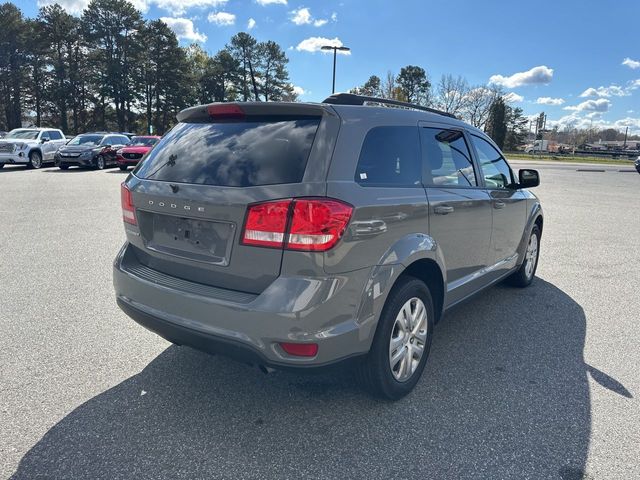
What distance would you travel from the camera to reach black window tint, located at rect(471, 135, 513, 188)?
3.98m

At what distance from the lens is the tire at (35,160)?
21.2 meters

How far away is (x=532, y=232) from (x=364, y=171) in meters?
3.45

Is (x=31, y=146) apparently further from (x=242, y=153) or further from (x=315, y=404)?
(x=315, y=404)

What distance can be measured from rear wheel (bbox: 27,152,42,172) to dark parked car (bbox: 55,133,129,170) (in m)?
0.74

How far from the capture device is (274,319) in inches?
87.7

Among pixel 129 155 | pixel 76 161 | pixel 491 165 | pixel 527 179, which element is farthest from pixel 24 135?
pixel 527 179

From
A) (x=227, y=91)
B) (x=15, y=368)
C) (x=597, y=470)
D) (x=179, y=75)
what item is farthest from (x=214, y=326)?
(x=227, y=91)

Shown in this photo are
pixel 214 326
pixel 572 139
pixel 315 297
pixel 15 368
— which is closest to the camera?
pixel 315 297

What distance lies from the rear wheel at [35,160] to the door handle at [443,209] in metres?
23.3

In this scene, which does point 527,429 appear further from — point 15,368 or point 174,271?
point 15,368

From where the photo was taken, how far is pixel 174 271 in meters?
2.68

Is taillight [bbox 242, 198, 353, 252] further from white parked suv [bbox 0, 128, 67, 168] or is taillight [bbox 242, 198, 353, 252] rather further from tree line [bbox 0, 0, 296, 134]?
tree line [bbox 0, 0, 296, 134]

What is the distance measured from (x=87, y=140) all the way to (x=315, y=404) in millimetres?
23281

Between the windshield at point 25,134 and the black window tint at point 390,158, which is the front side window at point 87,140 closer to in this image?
the windshield at point 25,134
